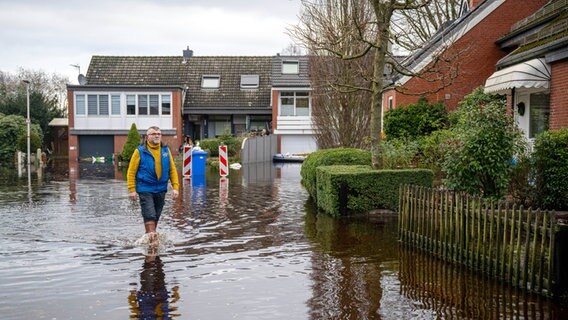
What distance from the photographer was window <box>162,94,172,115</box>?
155 feet

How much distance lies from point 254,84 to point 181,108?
6.18 m

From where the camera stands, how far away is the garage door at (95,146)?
48.0 metres

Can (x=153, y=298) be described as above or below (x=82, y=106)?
below

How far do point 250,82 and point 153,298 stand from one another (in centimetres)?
4340

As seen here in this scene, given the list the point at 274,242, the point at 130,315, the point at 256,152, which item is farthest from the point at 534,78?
the point at 256,152

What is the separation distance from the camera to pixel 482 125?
1129 cm

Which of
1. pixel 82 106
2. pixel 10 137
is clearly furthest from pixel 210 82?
pixel 10 137

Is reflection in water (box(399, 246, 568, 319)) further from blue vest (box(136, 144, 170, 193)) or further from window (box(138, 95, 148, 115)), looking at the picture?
window (box(138, 95, 148, 115))

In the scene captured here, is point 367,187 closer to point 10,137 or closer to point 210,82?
point 210,82

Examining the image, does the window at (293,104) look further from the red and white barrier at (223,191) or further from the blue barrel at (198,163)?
the red and white barrier at (223,191)

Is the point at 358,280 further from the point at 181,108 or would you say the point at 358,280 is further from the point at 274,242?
the point at 181,108

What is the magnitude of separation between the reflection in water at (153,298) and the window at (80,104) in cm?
4075

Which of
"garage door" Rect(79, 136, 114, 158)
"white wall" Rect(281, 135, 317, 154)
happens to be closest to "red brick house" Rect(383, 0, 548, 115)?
"white wall" Rect(281, 135, 317, 154)

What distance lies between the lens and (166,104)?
47.2 m
